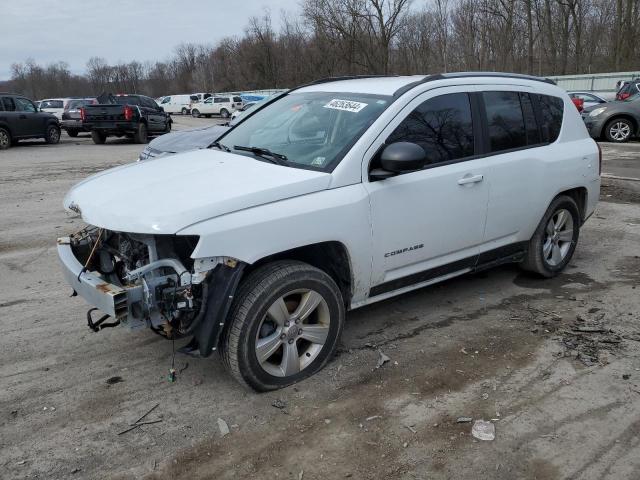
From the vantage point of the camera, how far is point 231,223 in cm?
313

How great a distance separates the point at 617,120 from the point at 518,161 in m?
15.1

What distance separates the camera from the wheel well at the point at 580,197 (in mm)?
5474

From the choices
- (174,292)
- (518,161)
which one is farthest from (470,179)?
(174,292)

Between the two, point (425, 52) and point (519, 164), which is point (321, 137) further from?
point (425, 52)

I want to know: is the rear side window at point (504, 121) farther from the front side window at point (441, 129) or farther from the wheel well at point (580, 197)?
the wheel well at point (580, 197)

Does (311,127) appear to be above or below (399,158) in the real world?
above

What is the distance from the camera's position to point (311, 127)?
4.20 meters

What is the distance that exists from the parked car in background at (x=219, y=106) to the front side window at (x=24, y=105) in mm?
26715

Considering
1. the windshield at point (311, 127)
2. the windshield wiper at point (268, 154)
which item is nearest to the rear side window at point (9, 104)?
the windshield at point (311, 127)

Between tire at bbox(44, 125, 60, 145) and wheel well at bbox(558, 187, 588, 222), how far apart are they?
65.0 ft

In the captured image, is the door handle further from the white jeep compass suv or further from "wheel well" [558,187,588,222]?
"wheel well" [558,187,588,222]

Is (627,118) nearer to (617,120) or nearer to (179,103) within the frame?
(617,120)

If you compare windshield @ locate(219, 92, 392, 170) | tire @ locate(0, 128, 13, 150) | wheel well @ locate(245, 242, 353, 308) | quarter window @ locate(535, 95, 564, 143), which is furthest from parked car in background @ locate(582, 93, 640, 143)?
tire @ locate(0, 128, 13, 150)

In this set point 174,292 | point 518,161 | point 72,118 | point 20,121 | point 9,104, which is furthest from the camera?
point 72,118
